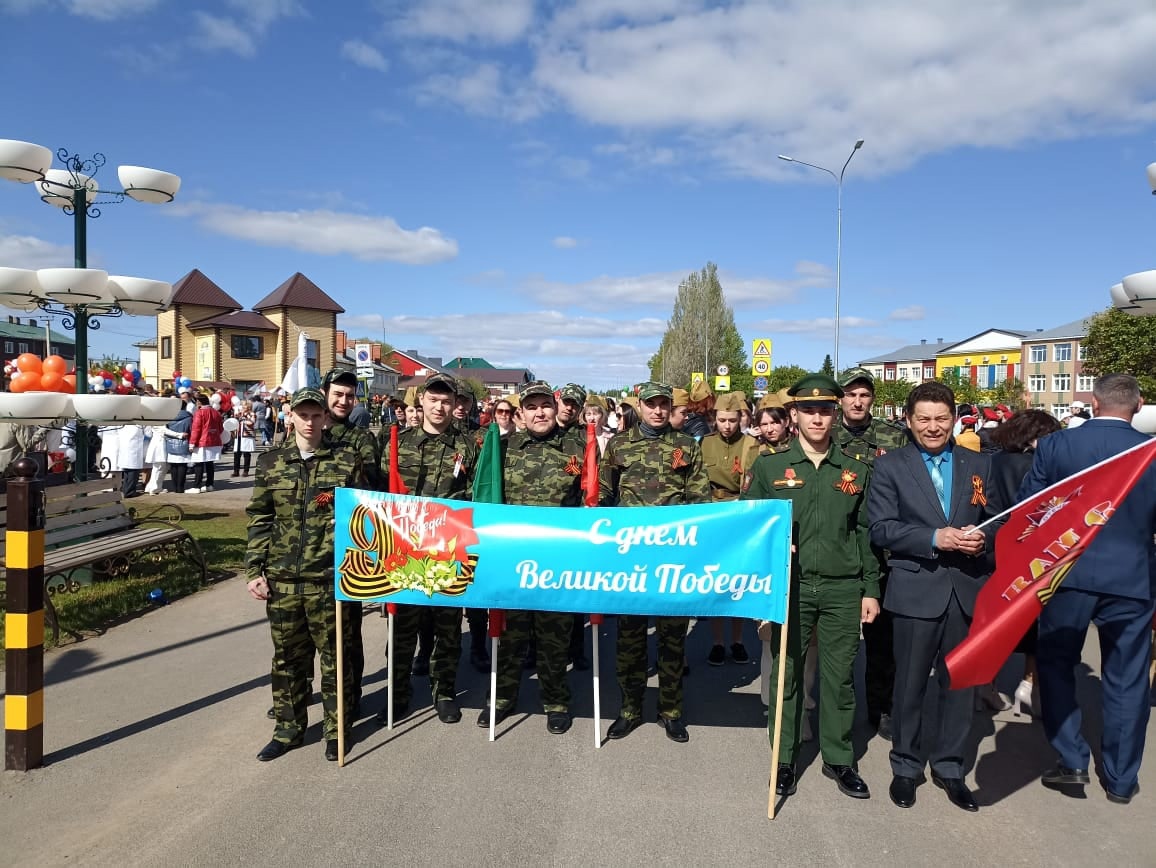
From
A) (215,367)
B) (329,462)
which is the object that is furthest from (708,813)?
(215,367)

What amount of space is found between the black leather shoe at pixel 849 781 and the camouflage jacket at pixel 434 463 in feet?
9.45

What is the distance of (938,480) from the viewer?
4.05 m

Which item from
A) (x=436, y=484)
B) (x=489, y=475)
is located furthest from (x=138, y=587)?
(x=489, y=475)

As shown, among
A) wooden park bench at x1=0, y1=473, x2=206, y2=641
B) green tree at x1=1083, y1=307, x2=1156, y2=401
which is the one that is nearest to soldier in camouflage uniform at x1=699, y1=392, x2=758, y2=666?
wooden park bench at x1=0, y1=473, x2=206, y2=641

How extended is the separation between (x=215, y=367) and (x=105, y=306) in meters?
40.2

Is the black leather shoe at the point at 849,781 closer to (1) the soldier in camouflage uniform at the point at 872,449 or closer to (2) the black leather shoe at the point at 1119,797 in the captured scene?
(1) the soldier in camouflage uniform at the point at 872,449

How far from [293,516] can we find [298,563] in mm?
284

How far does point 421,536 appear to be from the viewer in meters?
4.44

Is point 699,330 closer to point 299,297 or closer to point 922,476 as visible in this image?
point 299,297

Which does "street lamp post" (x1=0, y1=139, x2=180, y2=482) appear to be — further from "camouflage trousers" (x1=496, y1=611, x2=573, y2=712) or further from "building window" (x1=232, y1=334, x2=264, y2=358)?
"building window" (x1=232, y1=334, x2=264, y2=358)

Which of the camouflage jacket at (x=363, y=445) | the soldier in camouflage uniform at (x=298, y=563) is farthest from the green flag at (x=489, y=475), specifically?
the soldier in camouflage uniform at (x=298, y=563)

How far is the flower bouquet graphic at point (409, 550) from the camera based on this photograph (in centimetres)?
441

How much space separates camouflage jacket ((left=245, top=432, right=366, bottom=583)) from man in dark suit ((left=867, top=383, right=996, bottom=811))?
3.17m

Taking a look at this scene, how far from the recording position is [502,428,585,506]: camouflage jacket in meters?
5.01
